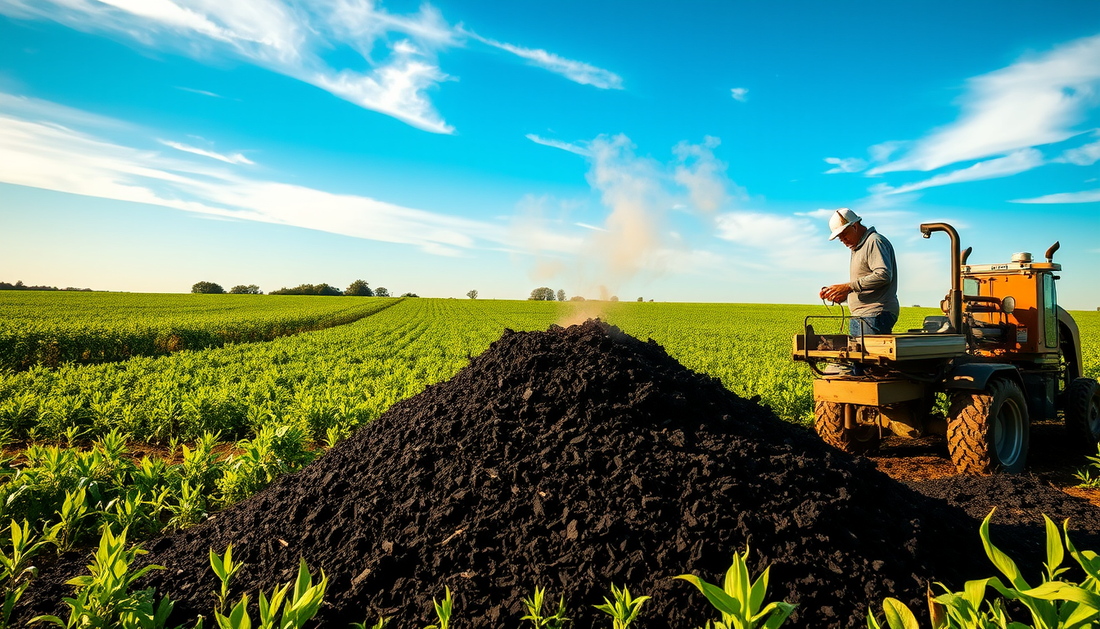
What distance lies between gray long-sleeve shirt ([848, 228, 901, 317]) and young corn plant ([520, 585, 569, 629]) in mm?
4653

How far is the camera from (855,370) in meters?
5.89

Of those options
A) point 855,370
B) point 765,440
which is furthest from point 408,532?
point 855,370

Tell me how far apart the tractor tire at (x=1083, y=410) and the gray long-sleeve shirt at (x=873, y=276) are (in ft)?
11.5

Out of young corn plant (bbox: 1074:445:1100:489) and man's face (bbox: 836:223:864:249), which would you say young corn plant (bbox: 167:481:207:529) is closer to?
man's face (bbox: 836:223:864:249)

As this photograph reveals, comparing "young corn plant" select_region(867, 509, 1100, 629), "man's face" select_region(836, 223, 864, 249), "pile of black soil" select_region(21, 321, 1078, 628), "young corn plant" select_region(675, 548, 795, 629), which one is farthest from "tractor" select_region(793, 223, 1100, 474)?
"young corn plant" select_region(675, 548, 795, 629)

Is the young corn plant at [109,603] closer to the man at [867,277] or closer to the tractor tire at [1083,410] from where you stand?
the man at [867,277]

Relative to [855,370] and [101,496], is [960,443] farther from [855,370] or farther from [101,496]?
[101,496]

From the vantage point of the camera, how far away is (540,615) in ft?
8.62

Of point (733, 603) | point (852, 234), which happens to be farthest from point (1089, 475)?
point (733, 603)

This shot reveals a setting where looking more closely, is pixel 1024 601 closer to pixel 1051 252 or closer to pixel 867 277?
pixel 867 277

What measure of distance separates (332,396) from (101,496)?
3.94 metres

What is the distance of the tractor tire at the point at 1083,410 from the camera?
728 cm

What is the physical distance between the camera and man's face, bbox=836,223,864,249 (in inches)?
230

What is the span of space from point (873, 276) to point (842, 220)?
2.09 feet
